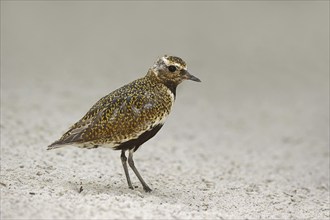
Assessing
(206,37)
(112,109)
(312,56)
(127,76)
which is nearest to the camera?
(112,109)

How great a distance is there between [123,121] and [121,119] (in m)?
0.03

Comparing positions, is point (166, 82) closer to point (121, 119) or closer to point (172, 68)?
point (172, 68)

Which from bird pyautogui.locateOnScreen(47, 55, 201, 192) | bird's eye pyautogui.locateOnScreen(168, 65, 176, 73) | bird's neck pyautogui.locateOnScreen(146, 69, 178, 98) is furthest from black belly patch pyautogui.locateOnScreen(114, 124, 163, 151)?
bird's eye pyautogui.locateOnScreen(168, 65, 176, 73)

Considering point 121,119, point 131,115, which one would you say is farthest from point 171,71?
point 121,119

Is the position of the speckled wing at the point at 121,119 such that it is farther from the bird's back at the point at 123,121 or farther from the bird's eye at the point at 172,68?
the bird's eye at the point at 172,68

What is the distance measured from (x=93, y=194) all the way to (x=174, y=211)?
2.97 feet

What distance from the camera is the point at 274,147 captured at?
10.9m

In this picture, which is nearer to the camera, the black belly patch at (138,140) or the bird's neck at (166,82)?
the black belly patch at (138,140)

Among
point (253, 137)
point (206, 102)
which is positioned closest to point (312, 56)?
point (206, 102)

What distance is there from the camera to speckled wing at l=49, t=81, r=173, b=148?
673 cm

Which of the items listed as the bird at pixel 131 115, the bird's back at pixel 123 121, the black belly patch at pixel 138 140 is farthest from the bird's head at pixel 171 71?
the black belly patch at pixel 138 140

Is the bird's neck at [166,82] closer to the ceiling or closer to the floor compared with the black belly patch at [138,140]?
closer to the ceiling

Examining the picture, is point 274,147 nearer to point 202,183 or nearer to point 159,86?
point 202,183

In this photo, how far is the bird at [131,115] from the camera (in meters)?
6.74
